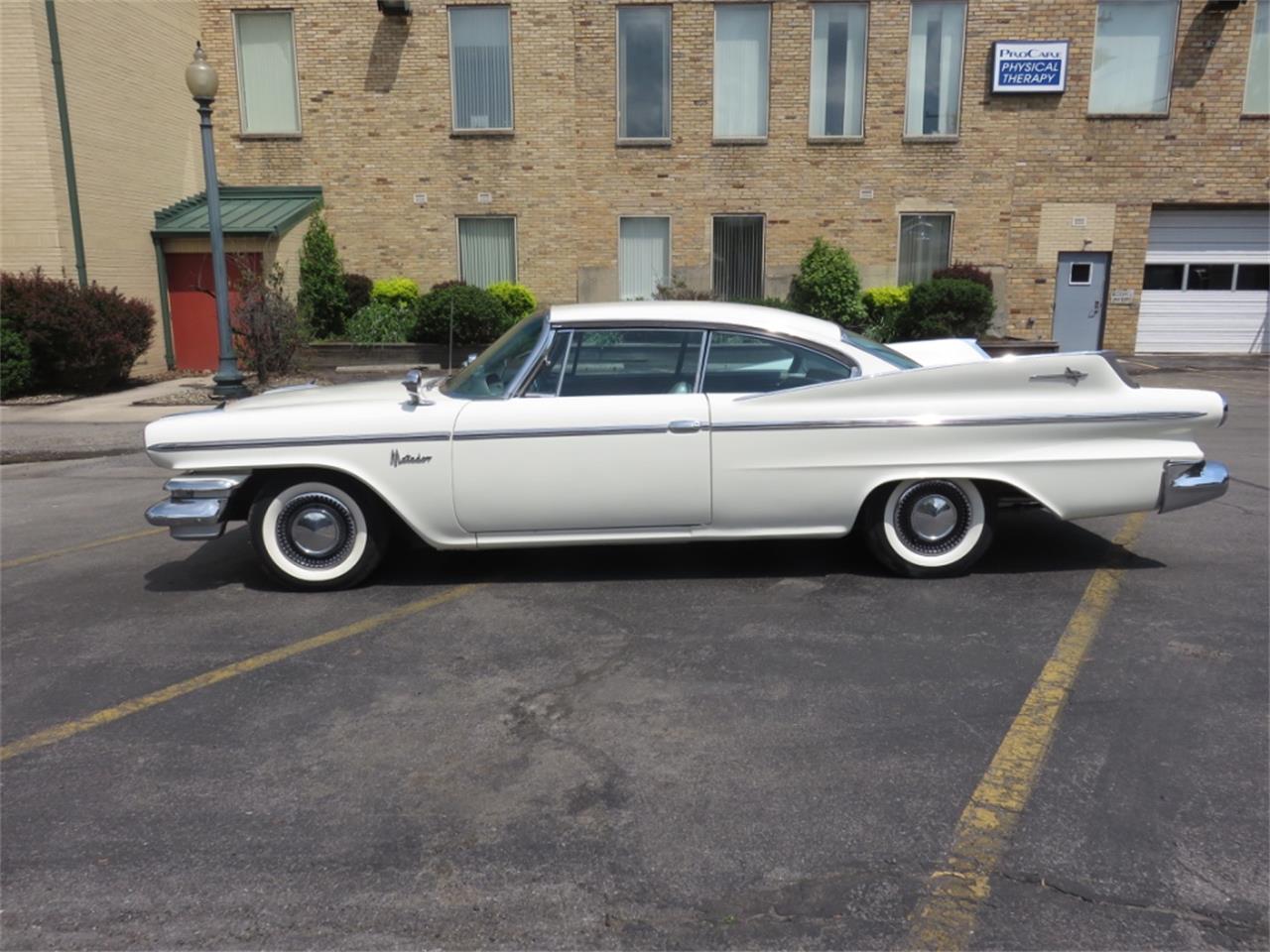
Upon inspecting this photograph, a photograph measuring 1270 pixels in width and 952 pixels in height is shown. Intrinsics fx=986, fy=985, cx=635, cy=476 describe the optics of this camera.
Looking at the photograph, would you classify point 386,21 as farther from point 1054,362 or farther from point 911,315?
point 1054,362

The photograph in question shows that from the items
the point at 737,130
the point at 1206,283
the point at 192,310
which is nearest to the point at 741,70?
the point at 737,130

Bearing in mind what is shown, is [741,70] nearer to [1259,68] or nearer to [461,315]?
[461,315]

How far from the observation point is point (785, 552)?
19.9 feet

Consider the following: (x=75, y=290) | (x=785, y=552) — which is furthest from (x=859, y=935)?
(x=75, y=290)

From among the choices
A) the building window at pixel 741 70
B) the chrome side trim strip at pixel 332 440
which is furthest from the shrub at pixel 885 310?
the chrome side trim strip at pixel 332 440

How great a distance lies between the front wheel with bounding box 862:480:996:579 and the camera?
5.41 meters

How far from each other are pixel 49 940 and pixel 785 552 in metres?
4.30

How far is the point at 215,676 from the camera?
14.3 feet

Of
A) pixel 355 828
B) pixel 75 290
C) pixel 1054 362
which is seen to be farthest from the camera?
pixel 75 290

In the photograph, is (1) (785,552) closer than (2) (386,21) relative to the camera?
Yes

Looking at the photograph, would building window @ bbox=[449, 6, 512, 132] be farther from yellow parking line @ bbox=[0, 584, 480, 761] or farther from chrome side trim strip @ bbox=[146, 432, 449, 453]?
yellow parking line @ bbox=[0, 584, 480, 761]

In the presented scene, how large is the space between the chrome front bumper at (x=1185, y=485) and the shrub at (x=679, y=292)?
13.6 metres

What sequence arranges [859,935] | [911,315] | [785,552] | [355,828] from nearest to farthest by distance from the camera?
[859,935] → [355,828] → [785,552] → [911,315]

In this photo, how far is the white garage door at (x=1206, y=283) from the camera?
1964cm
